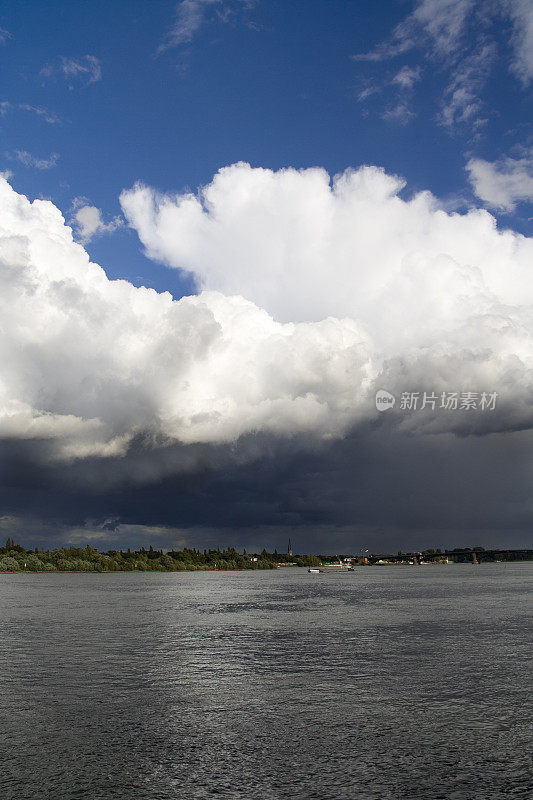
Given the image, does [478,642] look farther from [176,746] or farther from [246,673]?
[176,746]

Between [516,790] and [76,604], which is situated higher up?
[516,790]

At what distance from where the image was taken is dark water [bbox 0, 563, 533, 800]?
2391 cm

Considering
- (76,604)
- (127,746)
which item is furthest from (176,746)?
(76,604)

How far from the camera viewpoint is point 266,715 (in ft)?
109

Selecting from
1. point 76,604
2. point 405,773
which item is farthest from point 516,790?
point 76,604

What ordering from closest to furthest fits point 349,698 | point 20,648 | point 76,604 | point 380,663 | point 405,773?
point 405,773, point 349,698, point 380,663, point 20,648, point 76,604

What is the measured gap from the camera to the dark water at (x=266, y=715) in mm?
23906

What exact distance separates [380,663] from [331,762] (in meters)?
22.9

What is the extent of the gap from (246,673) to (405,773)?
21.3 metres

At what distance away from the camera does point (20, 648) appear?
5569cm

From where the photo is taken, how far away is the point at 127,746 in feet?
93.5

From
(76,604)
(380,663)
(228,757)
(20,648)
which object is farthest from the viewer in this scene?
(76,604)

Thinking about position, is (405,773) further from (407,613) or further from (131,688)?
(407,613)

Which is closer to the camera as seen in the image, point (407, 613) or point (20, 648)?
point (20, 648)
